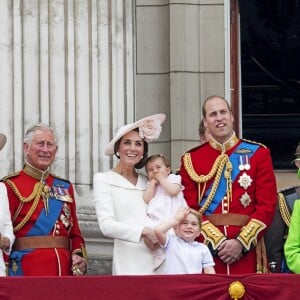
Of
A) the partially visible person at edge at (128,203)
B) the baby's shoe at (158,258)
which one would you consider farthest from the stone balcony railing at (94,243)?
the baby's shoe at (158,258)

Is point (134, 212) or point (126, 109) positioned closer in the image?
point (134, 212)

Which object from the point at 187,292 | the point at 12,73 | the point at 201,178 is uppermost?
the point at 12,73

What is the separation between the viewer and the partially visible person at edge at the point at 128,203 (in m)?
11.3

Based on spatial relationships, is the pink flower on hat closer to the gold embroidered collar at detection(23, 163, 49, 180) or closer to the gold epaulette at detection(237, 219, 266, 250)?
the gold embroidered collar at detection(23, 163, 49, 180)

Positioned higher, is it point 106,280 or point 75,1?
point 75,1

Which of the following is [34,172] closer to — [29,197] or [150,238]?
[29,197]

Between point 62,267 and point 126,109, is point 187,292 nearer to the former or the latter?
point 62,267

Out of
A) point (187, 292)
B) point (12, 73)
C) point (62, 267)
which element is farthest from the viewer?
point (12, 73)

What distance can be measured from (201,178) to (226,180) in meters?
0.17

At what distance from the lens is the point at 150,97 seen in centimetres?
1408

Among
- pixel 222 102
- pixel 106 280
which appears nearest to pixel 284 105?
pixel 222 102

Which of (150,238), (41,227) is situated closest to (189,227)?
(150,238)

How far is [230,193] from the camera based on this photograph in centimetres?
1148

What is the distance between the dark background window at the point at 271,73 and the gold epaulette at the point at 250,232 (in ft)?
16.1
